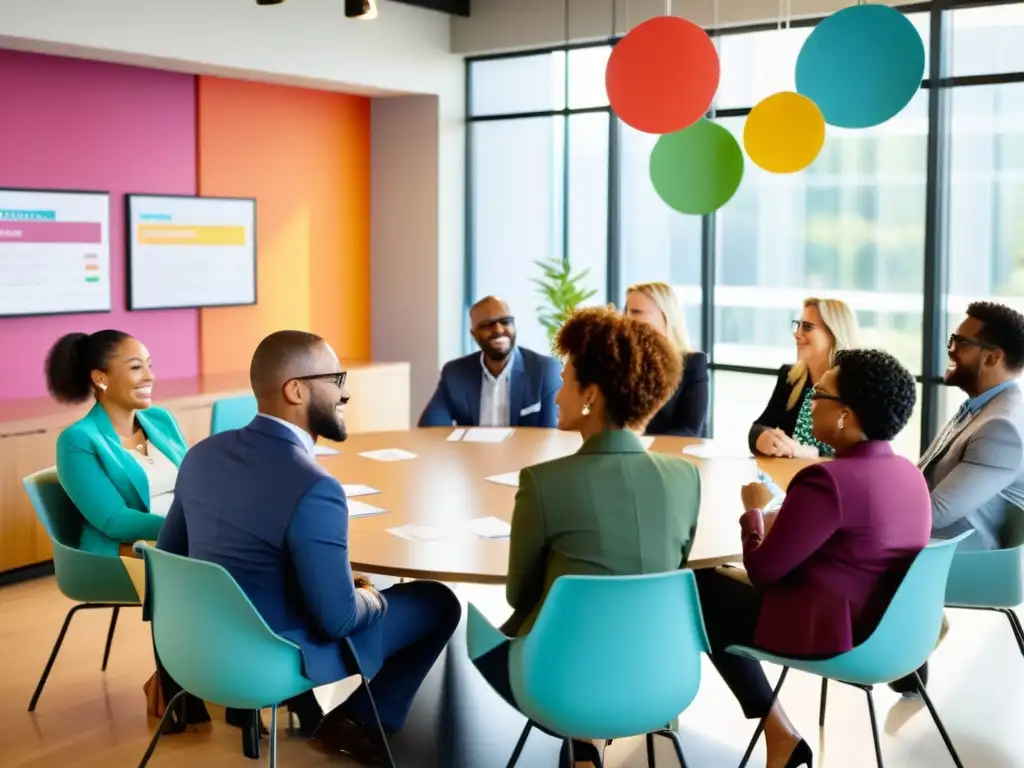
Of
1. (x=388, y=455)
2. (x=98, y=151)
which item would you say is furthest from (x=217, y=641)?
(x=98, y=151)

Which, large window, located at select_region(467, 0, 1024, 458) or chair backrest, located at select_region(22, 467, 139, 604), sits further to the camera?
large window, located at select_region(467, 0, 1024, 458)

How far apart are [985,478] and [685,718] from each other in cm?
129

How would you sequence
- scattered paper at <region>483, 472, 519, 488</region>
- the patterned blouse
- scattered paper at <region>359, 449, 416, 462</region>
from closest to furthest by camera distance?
scattered paper at <region>483, 472, 519, 488</region> → scattered paper at <region>359, 449, 416, 462</region> → the patterned blouse

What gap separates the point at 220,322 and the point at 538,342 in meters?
2.24

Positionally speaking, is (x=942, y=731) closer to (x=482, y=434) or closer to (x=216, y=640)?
(x=216, y=640)

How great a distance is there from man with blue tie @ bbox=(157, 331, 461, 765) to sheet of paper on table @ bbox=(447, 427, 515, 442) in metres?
1.73

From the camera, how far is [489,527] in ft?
11.9

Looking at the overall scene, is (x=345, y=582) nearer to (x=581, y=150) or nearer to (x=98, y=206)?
(x=98, y=206)

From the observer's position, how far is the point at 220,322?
7.90 meters

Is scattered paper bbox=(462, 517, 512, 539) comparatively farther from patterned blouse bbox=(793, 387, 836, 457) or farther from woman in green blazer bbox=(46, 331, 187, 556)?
patterned blouse bbox=(793, 387, 836, 457)

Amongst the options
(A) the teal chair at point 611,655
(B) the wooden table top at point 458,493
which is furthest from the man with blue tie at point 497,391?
(A) the teal chair at point 611,655

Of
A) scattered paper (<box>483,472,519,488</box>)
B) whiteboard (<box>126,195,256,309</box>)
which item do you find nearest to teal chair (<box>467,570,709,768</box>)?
scattered paper (<box>483,472,519,488</box>)

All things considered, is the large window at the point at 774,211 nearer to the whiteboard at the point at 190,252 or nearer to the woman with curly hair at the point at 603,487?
the whiteboard at the point at 190,252

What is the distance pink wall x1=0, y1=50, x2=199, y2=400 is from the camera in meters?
6.52
